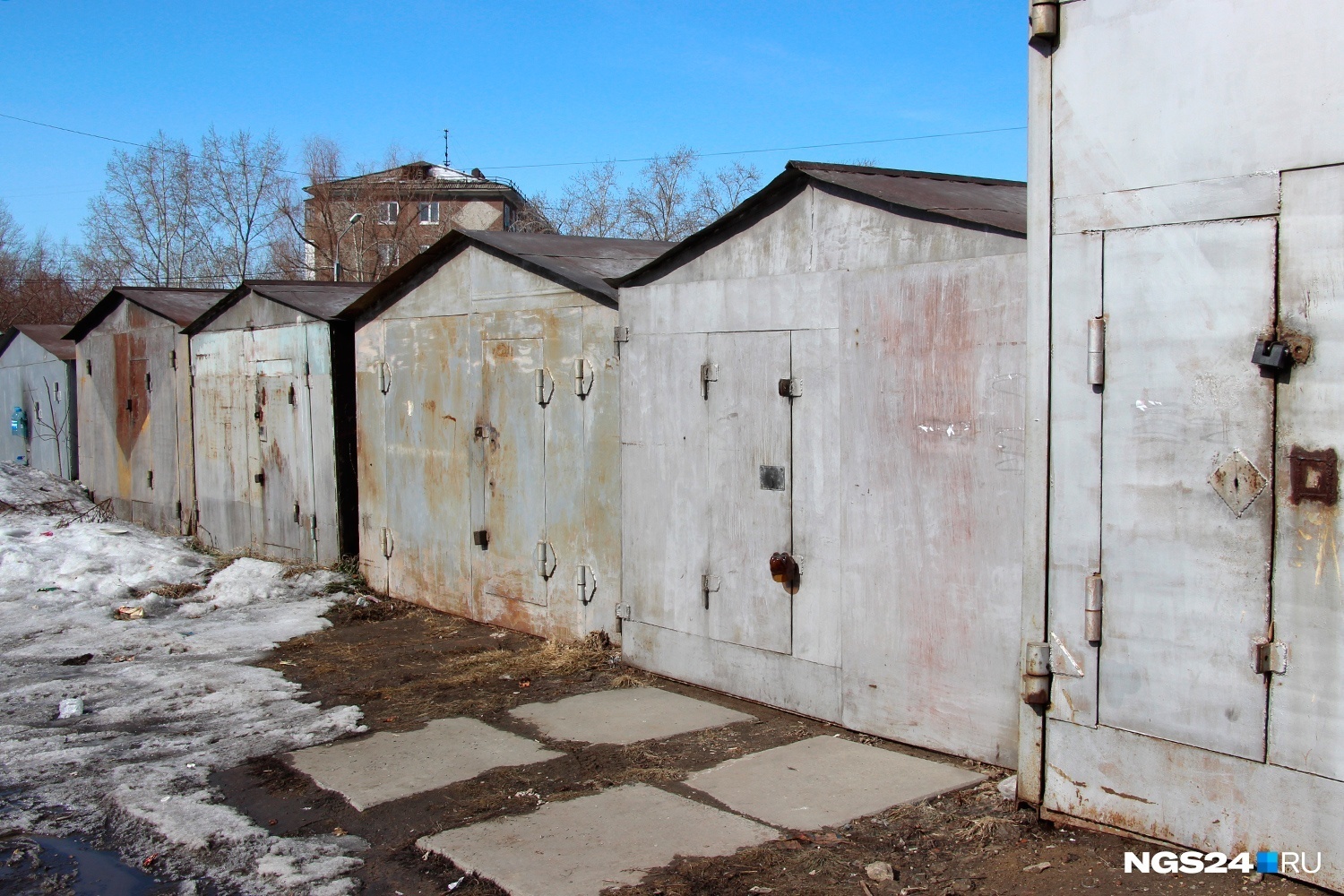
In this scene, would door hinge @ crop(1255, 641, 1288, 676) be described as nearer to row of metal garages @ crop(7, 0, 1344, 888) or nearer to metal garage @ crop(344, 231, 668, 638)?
row of metal garages @ crop(7, 0, 1344, 888)

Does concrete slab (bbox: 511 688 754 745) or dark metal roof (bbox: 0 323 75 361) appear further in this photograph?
dark metal roof (bbox: 0 323 75 361)

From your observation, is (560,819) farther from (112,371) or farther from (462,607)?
(112,371)

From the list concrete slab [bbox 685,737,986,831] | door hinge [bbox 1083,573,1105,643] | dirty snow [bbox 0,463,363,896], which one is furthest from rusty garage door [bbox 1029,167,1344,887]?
dirty snow [bbox 0,463,363,896]

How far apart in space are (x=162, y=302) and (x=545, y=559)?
24.9 feet

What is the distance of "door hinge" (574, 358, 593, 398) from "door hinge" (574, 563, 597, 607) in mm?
1084

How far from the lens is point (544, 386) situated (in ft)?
23.2

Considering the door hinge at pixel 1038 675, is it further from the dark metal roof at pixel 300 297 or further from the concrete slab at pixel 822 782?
the dark metal roof at pixel 300 297

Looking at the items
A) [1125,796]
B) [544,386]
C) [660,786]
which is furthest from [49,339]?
[1125,796]

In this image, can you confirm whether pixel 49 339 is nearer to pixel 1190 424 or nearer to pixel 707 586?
pixel 707 586

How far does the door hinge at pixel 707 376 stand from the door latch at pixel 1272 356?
291cm

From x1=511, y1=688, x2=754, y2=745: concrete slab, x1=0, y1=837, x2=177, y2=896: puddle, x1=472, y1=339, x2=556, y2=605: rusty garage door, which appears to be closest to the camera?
x1=0, y1=837, x2=177, y2=896: puddle

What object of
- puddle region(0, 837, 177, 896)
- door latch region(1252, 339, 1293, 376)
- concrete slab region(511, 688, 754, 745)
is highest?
door latch region(1252, 339, 1293, 376)

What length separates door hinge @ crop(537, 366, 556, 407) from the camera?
704 centimetres

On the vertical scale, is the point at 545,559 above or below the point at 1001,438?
below
